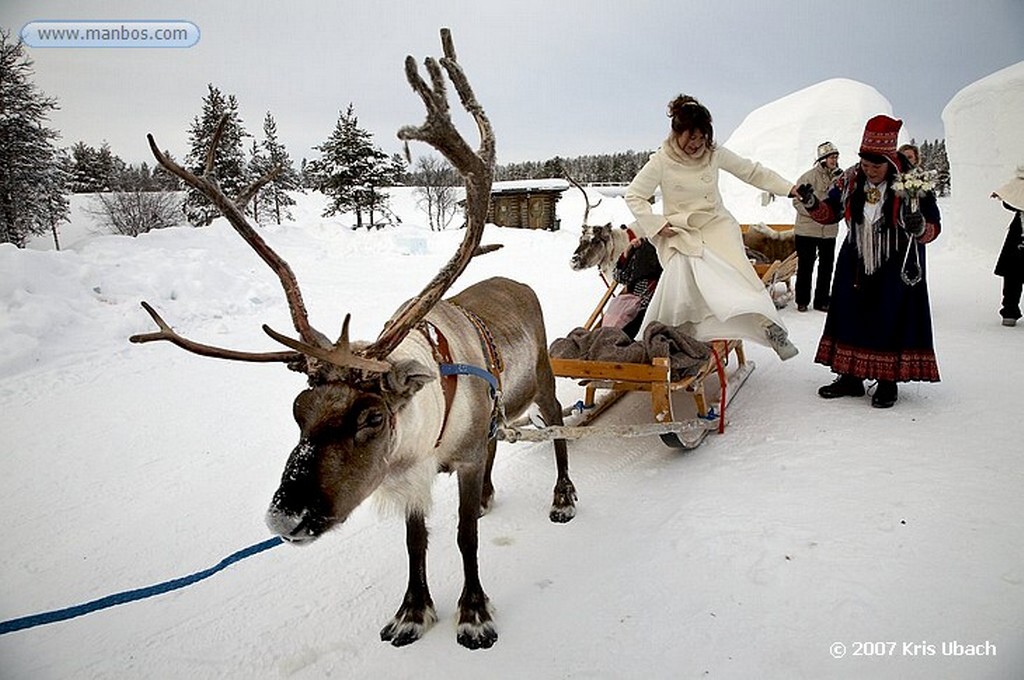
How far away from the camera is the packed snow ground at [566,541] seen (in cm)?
218

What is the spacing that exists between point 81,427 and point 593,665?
411 cm

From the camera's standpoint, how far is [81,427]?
14.0 feet

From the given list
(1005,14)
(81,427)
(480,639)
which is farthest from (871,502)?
(81,427)

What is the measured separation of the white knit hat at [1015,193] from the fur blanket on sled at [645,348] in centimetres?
502

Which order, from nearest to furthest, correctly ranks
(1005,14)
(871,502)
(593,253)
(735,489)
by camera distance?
(1005,14)
(871,502)
(735,489)
(593,253)

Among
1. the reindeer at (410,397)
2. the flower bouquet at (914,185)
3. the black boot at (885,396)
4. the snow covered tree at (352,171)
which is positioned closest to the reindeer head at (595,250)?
the flower bouquet at (914,185)

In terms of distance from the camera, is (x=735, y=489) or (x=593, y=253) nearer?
(x=735, y=489)

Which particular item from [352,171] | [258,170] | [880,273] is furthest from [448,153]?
[352,171]

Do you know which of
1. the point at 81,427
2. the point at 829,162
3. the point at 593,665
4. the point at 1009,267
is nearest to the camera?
the point at 593,665

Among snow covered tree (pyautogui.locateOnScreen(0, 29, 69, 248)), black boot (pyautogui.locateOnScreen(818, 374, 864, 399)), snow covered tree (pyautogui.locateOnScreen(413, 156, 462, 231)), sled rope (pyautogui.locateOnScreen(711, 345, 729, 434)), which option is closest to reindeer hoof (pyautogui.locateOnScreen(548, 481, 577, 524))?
sled rope (pyautogui.locateOnScreen(711, 345, 729, 434))

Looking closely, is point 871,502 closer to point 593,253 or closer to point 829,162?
point 593,253

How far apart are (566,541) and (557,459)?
51 cm

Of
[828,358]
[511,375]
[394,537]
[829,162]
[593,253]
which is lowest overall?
[394,537]

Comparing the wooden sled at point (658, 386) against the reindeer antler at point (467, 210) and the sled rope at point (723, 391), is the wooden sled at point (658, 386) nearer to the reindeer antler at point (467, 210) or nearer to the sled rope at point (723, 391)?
the sled rope at point (723, 391)
